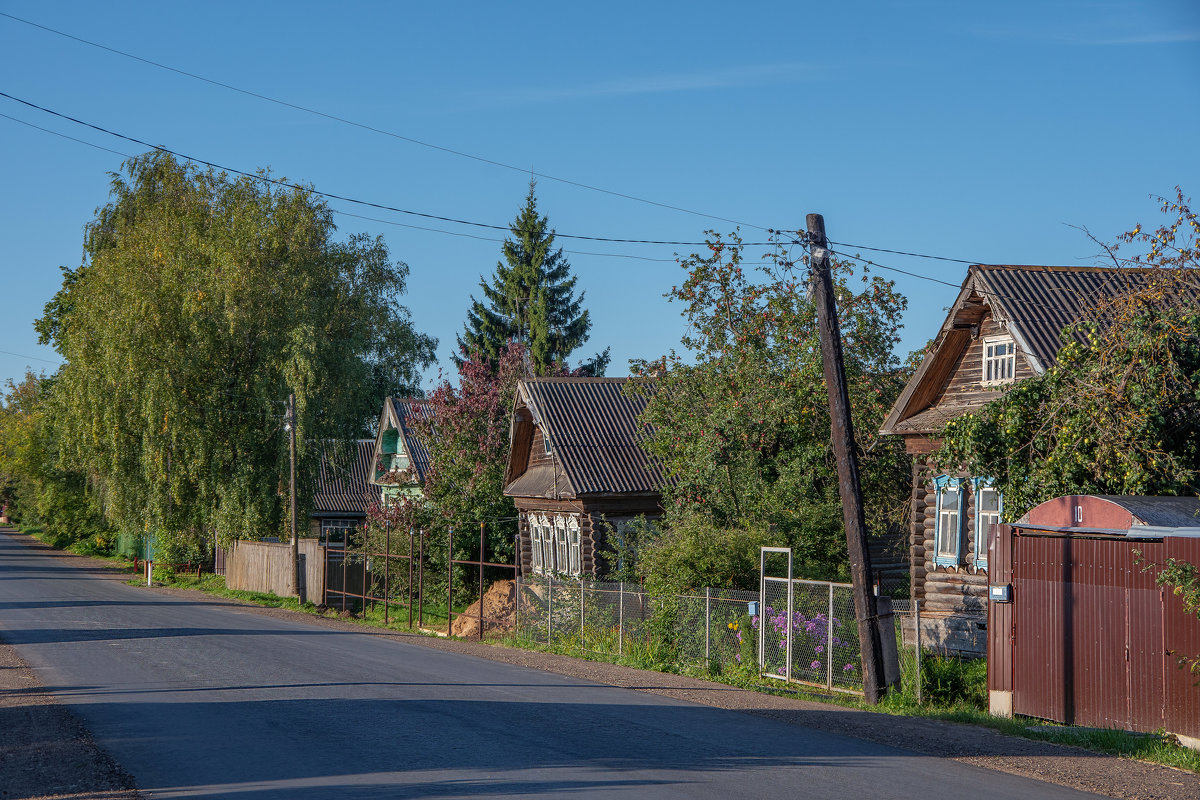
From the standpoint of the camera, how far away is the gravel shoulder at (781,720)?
1007 centimetres

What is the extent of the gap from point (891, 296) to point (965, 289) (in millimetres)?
7084

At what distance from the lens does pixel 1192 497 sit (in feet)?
48.8

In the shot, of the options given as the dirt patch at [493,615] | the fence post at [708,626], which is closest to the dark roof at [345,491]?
the dirt patch at [493,615]

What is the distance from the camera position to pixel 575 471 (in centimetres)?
2972

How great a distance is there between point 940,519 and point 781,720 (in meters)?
8.72

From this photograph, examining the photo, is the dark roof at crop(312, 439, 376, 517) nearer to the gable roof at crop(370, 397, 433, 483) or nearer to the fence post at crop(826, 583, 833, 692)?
the gable roof at crop(370, 397, 433, 483)

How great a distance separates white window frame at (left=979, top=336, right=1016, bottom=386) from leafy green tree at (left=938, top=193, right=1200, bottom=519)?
3.55 meters

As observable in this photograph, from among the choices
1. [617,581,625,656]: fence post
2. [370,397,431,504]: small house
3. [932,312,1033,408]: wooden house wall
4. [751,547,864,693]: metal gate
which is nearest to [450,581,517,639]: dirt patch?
[617,581,625,656]: fence post

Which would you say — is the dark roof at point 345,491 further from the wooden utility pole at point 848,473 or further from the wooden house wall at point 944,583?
the wooden utility pole at point 848,473

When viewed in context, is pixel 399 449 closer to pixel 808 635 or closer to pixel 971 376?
pixel 971 376

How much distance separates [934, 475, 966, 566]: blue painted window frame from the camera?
67.8 ft

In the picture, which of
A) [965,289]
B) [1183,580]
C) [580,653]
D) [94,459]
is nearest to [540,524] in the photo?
[580,653]

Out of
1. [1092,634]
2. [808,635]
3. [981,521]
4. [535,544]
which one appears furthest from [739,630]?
[535,544]

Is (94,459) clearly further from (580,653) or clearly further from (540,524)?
(580,653)
